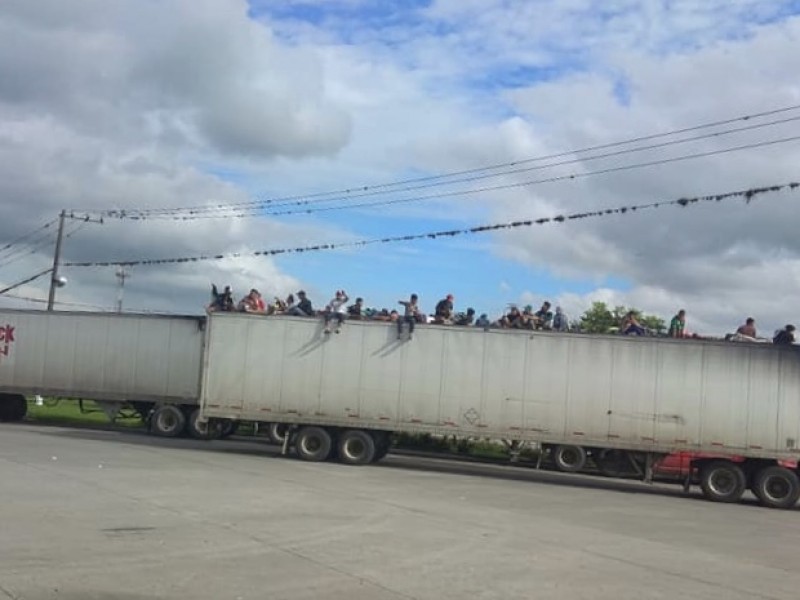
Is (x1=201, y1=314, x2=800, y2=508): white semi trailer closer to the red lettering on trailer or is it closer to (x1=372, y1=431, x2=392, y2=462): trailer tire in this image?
(x1=372, y1=431, x2=392, y2=462): trailer tire

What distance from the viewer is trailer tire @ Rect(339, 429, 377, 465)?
75.8ft

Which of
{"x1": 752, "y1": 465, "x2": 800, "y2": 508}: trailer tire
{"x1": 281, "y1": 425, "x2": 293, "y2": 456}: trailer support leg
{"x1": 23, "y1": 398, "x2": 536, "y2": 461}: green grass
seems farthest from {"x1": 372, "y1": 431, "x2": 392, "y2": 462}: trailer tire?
{"x1": 752, "y1": 465, "x2": 800, "y2": 508}: trailer tire

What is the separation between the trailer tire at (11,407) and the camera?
32.3 meters

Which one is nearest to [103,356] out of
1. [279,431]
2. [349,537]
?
[279,431]

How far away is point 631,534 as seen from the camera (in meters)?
13.1

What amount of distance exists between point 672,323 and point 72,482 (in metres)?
13.9

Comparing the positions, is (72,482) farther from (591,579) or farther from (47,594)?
(591,579)

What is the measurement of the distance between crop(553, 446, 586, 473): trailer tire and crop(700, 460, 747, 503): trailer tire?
2813 millimetres

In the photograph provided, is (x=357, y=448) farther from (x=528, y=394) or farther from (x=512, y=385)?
(x=528, y=394)

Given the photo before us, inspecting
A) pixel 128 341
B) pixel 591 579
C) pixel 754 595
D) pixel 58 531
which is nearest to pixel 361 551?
pixel 591 579

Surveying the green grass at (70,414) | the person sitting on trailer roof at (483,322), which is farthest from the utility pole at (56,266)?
the person sitting on trailer roof at (483,322)

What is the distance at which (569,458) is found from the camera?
22.8 meters

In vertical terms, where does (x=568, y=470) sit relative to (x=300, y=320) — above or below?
below

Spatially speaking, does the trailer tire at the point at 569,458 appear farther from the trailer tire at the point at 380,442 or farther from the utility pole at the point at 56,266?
the utility pole at the point at 56,266
